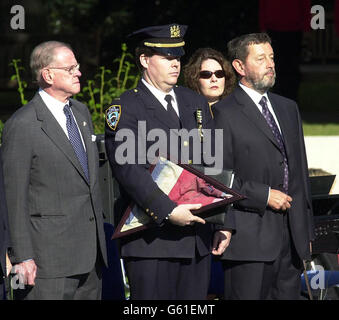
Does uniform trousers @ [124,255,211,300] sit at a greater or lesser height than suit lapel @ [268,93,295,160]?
lesser

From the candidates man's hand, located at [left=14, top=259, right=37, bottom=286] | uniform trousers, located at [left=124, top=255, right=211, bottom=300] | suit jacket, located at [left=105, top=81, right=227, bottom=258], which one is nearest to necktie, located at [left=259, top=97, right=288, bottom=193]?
suit jacket, located at [left=105, top=81, right=227, bottom=258]

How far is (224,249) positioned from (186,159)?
578 mm

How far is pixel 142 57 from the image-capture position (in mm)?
5242

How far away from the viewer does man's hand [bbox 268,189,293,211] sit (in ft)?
17.6

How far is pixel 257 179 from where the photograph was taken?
5.41 metres

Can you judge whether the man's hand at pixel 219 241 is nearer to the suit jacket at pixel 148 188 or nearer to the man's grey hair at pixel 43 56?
the suit jacket at pixel 148 188

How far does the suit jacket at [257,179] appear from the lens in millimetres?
5383

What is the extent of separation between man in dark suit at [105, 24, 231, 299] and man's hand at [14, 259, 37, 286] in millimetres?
576

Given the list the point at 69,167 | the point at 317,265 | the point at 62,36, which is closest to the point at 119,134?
the point at 69,167

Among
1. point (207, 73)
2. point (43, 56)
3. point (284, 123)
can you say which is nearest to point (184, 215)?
point (284, 123)

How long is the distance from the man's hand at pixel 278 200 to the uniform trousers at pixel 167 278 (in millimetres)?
538

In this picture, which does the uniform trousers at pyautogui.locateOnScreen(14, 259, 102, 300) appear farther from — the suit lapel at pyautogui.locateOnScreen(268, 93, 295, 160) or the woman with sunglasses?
the woman with sunglasses

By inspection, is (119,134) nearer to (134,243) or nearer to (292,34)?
(134,243)

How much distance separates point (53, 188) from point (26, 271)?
46cm
